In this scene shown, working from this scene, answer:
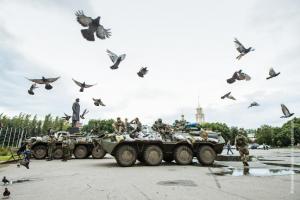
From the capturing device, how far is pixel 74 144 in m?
18.0

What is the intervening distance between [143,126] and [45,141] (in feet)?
23.3

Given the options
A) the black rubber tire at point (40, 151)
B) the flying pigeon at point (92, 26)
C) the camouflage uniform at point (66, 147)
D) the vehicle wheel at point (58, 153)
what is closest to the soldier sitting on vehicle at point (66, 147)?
the camouflage uniform at point (66, 147)

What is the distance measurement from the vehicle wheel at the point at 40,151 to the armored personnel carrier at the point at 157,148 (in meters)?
6.29

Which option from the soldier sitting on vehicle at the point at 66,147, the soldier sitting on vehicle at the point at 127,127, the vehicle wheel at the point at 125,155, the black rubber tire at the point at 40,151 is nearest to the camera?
the vehicle wheel at the point at 125,155

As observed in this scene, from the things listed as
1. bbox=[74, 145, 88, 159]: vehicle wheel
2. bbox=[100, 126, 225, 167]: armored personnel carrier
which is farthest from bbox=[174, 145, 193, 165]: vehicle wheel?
bbox=[74, 145, 88, 159]: vehicle wheel

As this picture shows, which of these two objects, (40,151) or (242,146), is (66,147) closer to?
(40,151)

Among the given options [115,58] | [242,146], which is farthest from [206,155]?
[115,58]

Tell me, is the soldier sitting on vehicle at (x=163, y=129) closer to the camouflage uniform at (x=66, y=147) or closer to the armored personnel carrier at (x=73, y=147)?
the armored personnel carrier at (x=73, y=147)

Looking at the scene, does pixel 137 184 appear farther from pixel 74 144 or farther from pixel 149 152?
pixel 74 144

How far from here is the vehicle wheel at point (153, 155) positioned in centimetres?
1264

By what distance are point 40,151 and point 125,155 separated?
24.7 ft

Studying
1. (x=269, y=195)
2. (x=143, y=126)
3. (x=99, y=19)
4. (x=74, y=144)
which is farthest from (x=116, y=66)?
(x=74, y=144)

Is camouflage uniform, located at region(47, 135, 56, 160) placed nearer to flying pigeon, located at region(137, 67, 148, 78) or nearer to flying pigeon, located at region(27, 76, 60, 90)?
flying pigeon, located at region(27, 76, 60, 90)

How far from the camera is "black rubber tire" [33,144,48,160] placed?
17.4 m
